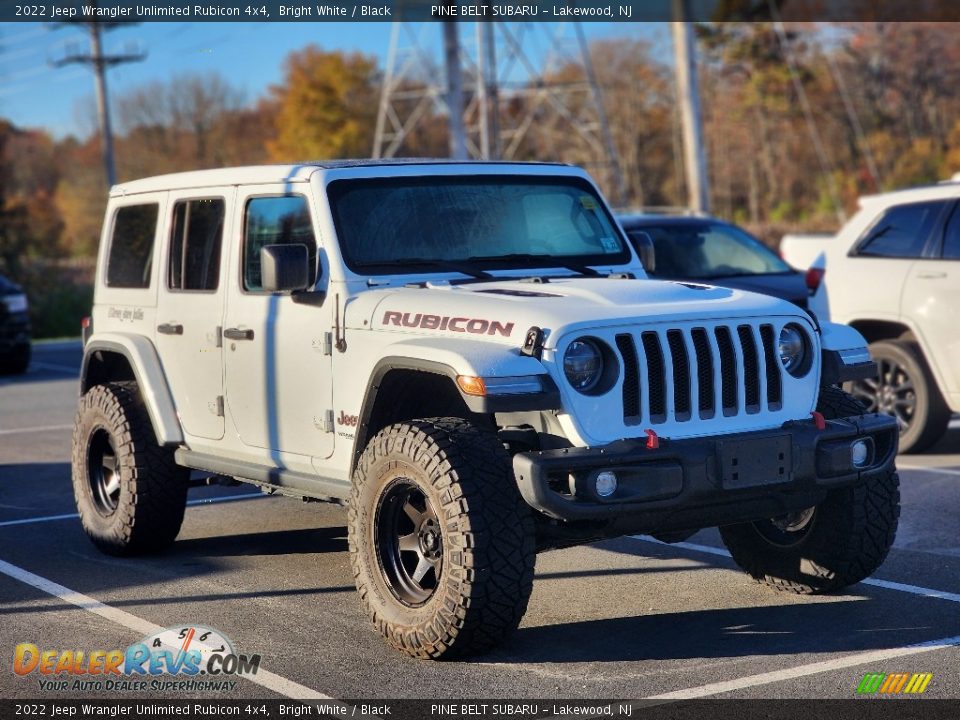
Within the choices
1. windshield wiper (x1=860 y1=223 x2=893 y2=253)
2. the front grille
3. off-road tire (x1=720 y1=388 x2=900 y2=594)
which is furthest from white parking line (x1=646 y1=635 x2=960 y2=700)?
windshield wiper (x1=860 y1=223 x2=893 y2=253)

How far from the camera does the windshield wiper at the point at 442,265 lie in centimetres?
664

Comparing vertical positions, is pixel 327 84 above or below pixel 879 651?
above

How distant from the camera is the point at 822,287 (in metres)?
11.2

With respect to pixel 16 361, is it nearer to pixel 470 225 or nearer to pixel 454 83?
pixel 454 83

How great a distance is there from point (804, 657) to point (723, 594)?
1.13 m

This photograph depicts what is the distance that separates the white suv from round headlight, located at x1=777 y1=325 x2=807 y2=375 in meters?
4.27

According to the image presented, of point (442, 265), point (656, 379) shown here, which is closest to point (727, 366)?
point (656, 379)

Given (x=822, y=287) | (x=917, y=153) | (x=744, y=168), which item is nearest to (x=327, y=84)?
(x=744, y=168)

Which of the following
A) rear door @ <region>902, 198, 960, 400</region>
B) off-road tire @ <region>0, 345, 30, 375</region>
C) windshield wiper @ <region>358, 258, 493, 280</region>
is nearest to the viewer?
windshield wiper @ <region>358, 258, 493, 280</region>

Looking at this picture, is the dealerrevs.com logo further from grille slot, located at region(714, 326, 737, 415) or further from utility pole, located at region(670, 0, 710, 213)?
utility pole, located at region(670, 0, 710, 213)

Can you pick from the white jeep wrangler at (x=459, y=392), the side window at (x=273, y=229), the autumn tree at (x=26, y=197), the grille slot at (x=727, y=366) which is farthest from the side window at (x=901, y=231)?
the autumn tree at (x=26, y=197)

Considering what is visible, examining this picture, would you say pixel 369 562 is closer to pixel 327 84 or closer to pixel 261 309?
pixel 261 309

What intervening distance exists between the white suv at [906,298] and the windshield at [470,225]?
3.70 m

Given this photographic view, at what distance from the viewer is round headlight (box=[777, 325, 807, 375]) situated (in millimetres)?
6055
